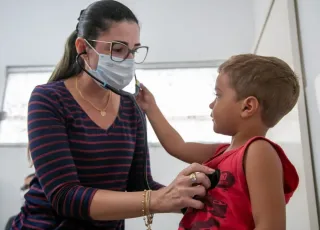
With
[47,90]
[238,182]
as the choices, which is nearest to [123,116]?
[47,90]

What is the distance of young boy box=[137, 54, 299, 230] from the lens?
24.9 inches

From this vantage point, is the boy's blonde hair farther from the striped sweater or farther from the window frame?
the window frame

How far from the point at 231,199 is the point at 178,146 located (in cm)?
35

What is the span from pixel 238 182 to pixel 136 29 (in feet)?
1.96

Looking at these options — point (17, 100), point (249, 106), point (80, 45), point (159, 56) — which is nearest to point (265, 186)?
point (249, 106)

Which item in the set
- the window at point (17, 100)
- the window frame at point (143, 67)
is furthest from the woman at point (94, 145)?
the window at point (17, 100)

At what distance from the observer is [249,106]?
0.77m

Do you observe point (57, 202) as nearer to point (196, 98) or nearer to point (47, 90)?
point (47, 90)

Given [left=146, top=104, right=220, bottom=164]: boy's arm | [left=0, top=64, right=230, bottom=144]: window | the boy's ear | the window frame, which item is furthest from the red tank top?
the window frame

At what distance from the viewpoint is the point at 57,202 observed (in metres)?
0.77

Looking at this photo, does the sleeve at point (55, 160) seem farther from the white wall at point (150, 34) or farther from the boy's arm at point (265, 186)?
the white wall at point (150, 34)

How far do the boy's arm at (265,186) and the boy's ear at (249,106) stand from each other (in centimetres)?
12

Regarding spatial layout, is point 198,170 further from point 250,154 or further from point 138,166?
point 138,166

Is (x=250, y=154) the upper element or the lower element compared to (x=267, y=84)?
lower
